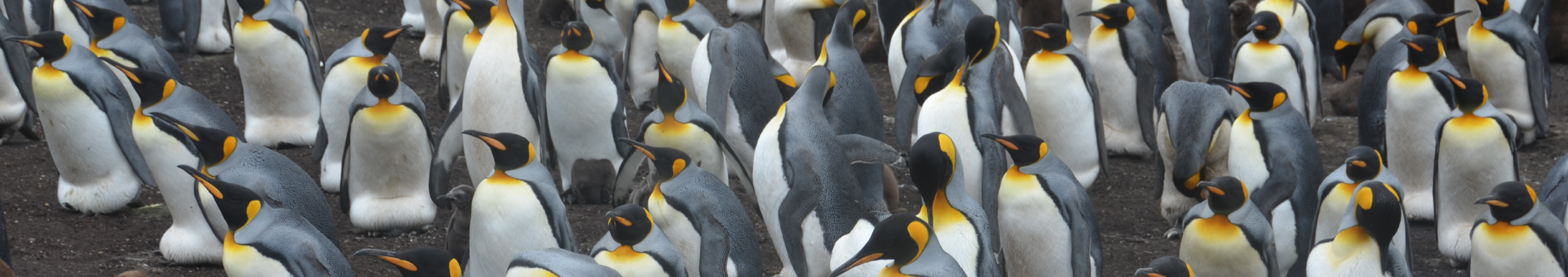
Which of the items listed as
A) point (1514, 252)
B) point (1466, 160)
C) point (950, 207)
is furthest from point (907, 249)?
point (1466, 160)

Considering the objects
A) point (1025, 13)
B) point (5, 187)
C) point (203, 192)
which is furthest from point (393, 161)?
point (1025, 13)

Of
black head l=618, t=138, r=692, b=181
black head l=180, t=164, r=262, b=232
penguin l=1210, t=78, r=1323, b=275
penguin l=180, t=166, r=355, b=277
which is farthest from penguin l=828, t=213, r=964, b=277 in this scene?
penguin l=1210, t=78, r=1323, b=275

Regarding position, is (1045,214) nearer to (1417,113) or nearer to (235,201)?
(1417,113)

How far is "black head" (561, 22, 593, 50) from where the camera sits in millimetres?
5227

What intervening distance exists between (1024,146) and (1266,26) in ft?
6.99

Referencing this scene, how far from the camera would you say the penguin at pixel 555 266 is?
325cm

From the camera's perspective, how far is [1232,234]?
423cm

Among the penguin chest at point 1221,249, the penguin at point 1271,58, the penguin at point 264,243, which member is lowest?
the penguin at point 1271,58

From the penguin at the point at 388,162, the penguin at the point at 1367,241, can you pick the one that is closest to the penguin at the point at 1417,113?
the penguin at the point at 1367,241

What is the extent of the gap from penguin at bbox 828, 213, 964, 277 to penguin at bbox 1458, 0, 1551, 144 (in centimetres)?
384

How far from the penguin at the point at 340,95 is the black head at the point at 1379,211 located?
3.39 m

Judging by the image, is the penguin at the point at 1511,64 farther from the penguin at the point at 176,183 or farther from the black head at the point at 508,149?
the penguin at the point at 176,183

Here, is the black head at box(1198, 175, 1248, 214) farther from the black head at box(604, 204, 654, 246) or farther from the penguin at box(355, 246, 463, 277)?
the penguin at box(355, 246, 463, 277)

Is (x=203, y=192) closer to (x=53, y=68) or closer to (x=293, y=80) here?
(x=53, y=68)
